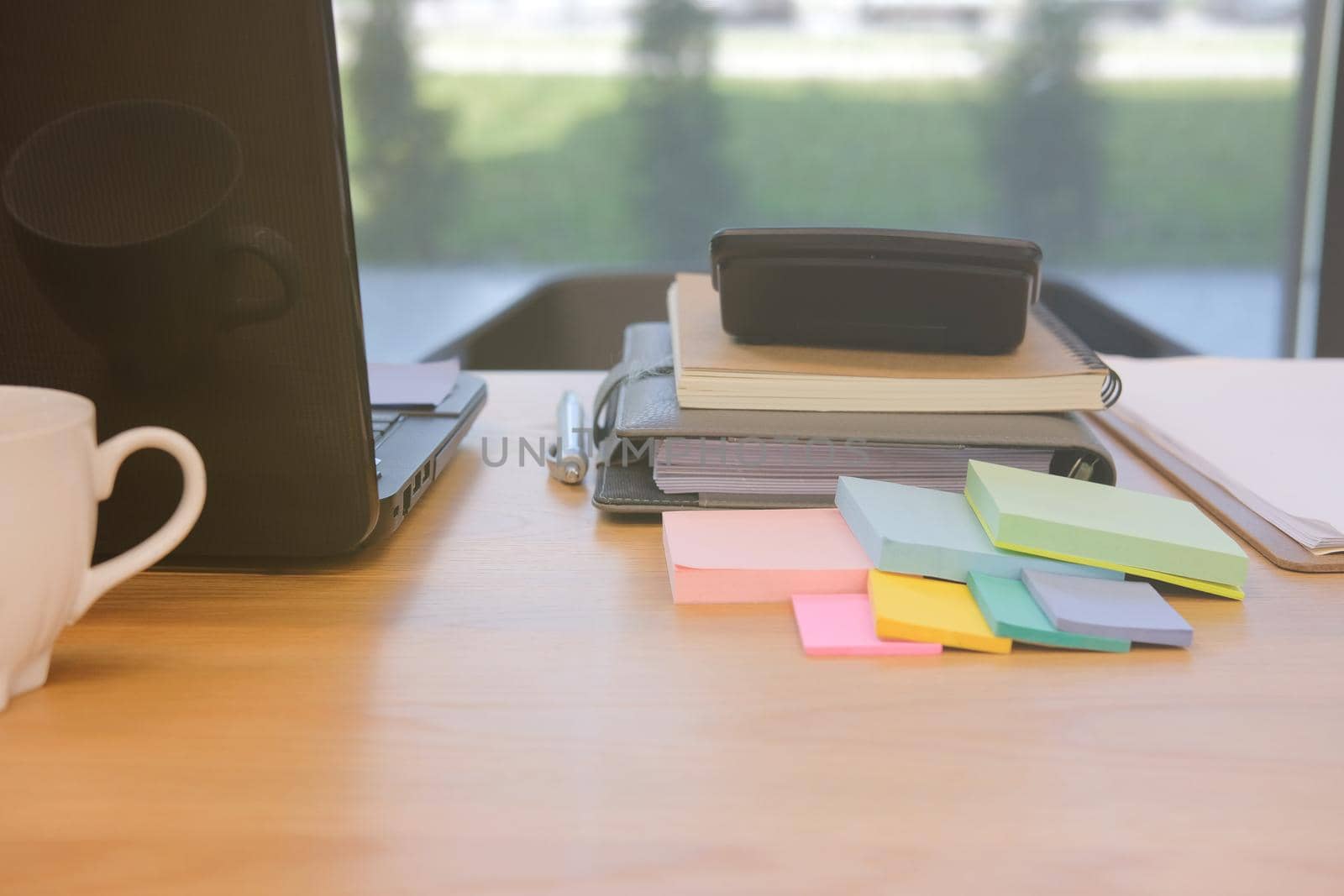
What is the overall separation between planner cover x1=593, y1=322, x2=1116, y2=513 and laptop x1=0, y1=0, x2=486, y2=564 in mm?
145

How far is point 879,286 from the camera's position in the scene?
60 cm

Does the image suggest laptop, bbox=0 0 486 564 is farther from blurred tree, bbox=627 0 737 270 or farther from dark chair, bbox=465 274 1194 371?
blurred tree, bbox=627 0 737 270

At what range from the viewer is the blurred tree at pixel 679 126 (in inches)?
145

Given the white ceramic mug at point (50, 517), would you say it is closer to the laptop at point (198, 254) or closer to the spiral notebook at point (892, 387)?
the laptop at point (198, 254)

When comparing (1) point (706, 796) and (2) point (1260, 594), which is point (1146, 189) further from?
(1) point (706, 796)

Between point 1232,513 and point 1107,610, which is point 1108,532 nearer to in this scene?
point 1107,610

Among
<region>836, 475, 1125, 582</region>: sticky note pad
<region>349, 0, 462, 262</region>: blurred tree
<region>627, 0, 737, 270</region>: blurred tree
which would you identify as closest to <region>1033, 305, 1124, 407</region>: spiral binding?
<region>836, 475, 1125, 582</region>: sticky note pad

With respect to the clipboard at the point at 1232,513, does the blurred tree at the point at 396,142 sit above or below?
above

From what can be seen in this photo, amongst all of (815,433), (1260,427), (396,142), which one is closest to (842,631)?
(815,433)

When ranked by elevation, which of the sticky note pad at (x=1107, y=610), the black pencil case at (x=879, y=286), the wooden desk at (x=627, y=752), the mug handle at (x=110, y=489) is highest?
the black pencil case at (x=879, y=286)

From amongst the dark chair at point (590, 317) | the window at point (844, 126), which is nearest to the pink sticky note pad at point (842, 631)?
the dark chair at point (590, 317)

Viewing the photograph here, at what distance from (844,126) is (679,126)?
23.4 inches

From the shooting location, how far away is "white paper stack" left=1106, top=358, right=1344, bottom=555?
22.4 inches

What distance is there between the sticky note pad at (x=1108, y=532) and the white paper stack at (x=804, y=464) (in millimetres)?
57
